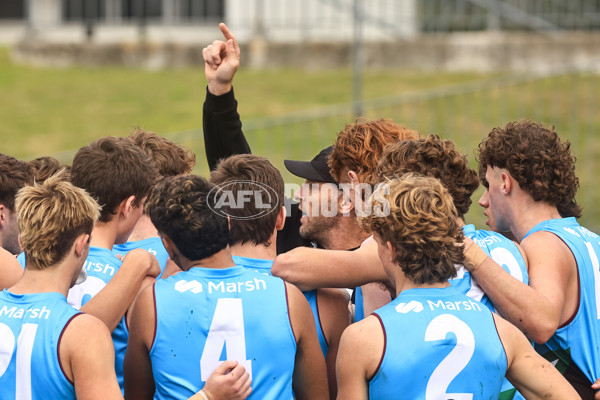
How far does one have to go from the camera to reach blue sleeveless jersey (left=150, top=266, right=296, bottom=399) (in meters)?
2.79

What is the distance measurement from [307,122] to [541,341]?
7.30 m

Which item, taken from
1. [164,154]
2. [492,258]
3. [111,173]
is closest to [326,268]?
[492,258]

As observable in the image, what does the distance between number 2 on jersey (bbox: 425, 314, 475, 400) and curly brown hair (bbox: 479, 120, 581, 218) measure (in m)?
1.01

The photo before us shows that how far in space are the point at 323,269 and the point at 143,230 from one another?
1.13 meters

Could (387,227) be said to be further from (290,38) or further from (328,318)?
(290,38)

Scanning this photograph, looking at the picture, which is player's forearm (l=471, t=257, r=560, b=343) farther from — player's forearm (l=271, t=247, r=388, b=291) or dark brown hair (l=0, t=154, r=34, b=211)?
dark brown hair (l=0, t=154, r=34, b=211)

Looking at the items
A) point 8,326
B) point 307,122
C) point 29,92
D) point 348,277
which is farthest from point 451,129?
point 29,92

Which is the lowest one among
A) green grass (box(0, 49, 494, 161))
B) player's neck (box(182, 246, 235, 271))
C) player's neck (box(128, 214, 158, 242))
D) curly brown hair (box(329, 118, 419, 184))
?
green grass (box(0, 49, 494, 161))

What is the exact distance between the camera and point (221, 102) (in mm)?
4316

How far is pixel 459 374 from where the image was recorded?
2.66 meters

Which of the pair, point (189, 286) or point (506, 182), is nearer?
point (189, 286)

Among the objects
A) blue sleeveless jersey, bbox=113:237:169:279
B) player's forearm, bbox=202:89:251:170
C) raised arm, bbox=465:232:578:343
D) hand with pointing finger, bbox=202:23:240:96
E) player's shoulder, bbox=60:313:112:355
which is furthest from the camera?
player's forearm, bbox=202:89:251:170

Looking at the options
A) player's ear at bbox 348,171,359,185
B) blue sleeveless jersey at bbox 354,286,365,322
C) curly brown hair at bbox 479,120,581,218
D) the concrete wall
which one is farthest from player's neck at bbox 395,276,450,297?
the concrete wall

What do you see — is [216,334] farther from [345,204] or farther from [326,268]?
[345,204]
